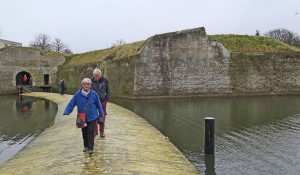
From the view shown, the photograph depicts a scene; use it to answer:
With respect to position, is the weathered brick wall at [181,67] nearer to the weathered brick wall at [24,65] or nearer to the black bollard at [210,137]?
the black bollard at [210,137]

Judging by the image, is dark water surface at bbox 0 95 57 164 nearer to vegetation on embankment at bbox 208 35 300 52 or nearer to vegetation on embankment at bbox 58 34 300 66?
vegetation on embankment at bbox 58 34 300 66

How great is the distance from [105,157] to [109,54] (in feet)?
97.1

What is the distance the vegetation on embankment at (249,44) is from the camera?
30.5 m

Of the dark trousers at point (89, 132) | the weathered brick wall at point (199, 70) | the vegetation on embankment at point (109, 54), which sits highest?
the vegetation on embankment at point (109, 54)

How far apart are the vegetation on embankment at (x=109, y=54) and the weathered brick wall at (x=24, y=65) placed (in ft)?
7.03

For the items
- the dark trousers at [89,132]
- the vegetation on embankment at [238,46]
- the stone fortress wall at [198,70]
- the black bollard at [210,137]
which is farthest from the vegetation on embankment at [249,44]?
the dark trousers at [89,132]

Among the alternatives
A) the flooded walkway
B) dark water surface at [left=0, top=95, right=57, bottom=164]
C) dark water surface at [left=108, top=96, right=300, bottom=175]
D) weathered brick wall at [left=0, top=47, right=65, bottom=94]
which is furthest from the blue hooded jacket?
weathered brick wall at [left=0, top=47, right=65, bottom=94]

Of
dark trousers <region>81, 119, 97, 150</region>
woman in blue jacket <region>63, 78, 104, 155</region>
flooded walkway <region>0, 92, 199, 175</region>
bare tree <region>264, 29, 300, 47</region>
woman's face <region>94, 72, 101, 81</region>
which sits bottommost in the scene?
flooded walkway <region>0, 92, 199, 175</region>

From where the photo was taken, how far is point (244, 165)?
7961mm

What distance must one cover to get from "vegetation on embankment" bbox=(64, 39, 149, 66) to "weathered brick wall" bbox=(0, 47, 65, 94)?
7.03 feet

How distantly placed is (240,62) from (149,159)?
956 inches

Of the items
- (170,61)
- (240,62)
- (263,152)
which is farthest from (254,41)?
(263,152)

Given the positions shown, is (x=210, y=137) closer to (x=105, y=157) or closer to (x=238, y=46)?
(x=105, y=157)

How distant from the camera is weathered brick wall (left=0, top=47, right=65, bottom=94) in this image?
40.5 m
